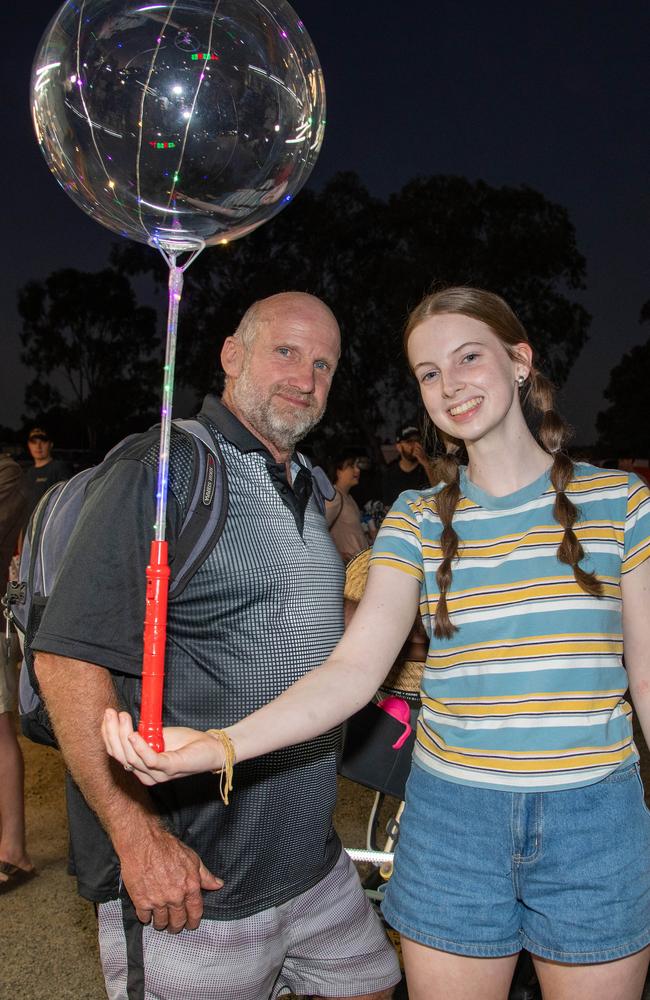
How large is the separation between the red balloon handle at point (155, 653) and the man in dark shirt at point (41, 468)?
24.1 ft

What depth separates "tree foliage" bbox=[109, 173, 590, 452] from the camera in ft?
79.1

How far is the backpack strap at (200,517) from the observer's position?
1.92 metres

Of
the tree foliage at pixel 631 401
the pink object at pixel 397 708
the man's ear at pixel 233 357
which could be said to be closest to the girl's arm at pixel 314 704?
the pink object at pixel 397 708

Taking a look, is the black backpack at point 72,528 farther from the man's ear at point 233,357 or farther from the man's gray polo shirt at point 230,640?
the man's ear at point 233,357

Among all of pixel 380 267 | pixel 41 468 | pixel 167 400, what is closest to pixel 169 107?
pixel 167 400

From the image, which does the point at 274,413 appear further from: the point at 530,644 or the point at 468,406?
Answer: the point at 530,644

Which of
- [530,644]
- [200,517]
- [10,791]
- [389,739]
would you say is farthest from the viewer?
[10,791]

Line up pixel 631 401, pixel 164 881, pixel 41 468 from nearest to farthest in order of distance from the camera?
pixel 164 881 → pixel 41 468 → pixel 631 401

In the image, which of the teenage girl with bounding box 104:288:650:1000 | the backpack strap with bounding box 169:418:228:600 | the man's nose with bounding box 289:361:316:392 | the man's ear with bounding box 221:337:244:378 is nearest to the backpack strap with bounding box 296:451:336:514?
the man's nose with bounding box 289:361:316:392

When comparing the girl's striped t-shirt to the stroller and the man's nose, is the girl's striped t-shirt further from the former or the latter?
the man's nose

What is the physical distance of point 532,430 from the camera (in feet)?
6.54

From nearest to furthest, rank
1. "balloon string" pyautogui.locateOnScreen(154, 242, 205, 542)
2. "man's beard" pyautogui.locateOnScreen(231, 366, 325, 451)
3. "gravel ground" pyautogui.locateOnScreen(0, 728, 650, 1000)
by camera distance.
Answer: "balloon string" pyautogui.locateOnScreen(154, 242, 205, 542), "man's beard" pyautogui.locateOnScreen(231, 366, 325, 451), "gravel ground" pyautogui.locateOnScreen(0, 728, 650, 1000)

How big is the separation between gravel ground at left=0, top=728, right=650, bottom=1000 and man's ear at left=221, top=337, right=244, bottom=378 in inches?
101

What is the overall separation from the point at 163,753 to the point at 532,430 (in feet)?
3.84
